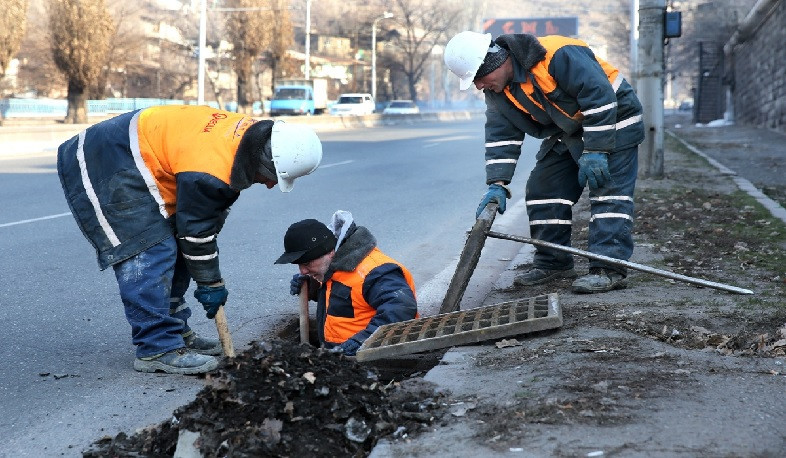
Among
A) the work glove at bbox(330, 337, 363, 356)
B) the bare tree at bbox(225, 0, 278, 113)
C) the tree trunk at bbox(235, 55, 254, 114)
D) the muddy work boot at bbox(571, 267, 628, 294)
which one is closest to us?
the work glove at bbox(330, 337, 363, 356)

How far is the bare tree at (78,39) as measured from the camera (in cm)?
3203

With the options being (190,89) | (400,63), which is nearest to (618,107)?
(190,89)

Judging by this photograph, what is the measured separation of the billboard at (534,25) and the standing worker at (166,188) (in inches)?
3660

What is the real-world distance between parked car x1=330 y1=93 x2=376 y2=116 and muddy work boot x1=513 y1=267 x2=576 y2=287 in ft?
140

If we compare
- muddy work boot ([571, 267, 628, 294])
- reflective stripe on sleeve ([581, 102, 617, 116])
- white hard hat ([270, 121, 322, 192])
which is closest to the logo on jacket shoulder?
white hard hat ([270, 121, 322, 192])

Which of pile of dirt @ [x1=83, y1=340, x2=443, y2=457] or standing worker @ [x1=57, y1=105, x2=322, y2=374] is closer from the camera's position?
pile of dirt @ [x1=83, y1=340, x2=443, y2=457]

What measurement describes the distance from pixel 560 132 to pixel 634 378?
105 inches

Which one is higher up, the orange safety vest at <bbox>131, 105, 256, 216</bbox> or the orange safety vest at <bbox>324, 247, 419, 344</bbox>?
the orange safety vest at <bbox>131, 105, 256, 216</bbox>

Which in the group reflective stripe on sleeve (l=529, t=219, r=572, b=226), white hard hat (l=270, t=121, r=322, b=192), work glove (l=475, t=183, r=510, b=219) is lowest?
reflective stripe on sleeve (l=529, t=219, r=572, b=226)

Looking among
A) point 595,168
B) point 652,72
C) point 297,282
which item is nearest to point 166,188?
point 297,282

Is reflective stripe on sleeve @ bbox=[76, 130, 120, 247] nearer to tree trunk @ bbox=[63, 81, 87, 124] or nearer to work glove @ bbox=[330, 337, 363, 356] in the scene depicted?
work glove @ bbox=[330, 337, 363, 356]

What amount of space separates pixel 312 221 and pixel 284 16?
4758cm

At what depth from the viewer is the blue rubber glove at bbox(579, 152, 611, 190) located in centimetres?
557

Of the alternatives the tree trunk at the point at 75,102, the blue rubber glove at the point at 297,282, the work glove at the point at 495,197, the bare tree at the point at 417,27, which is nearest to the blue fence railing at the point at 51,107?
the tree trunk at the point at 75,102
